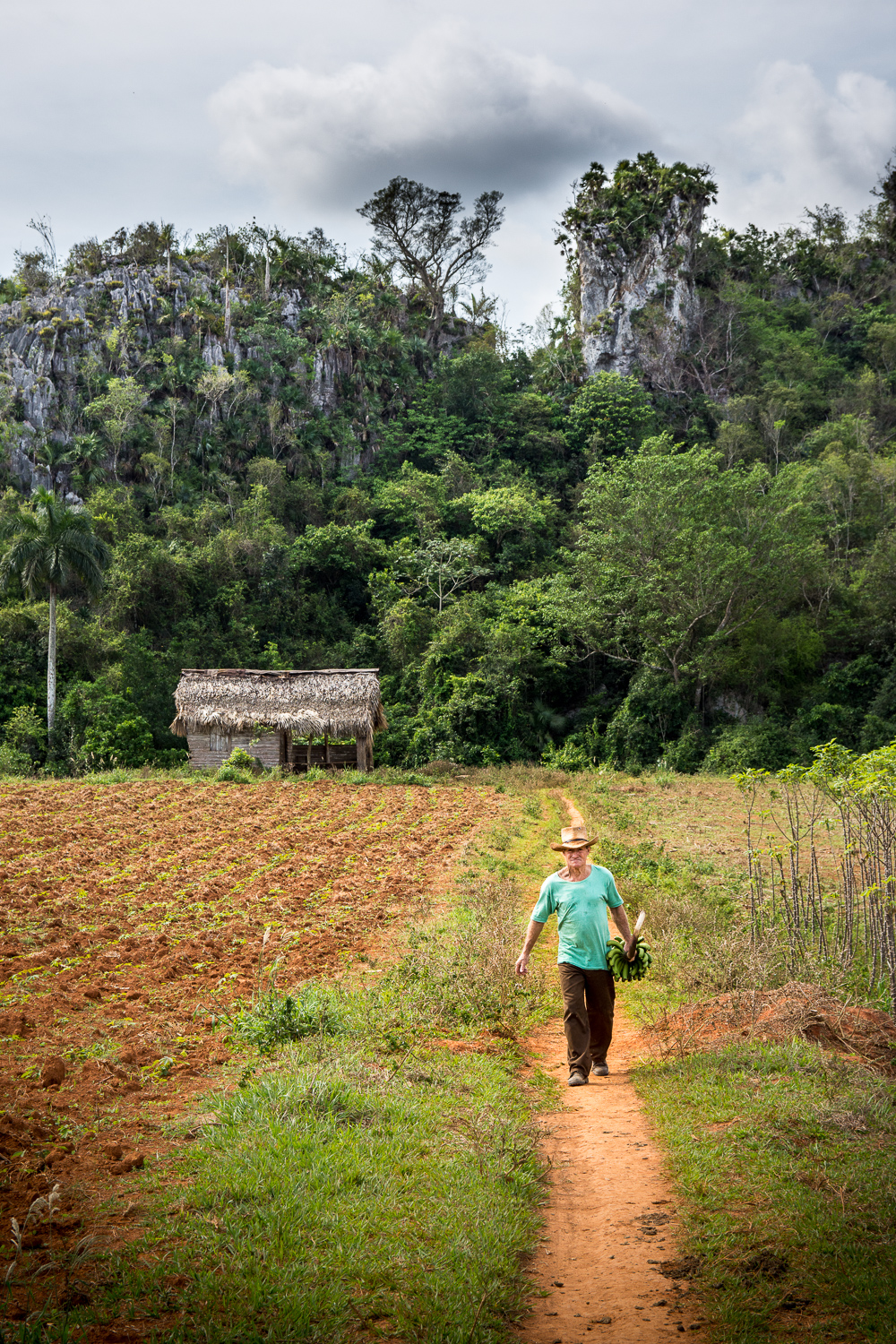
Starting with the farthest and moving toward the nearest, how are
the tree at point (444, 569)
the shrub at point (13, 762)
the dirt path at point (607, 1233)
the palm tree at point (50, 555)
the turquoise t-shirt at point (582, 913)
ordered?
the tree at point (444, 569)
the palm tree at point (50, 555)
the shrub at point (13, 762)
the turquoise t-shirt at point (582, 913)
the dirt path at point (607, 1233)

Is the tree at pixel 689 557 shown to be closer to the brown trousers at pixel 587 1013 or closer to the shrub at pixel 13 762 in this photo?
the shrub at pixel 13 762

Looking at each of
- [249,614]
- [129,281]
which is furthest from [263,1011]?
[129,281]

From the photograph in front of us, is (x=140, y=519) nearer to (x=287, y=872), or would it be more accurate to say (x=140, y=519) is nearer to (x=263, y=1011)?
(x=287, y=872)

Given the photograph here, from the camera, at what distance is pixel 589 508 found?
31156 mm

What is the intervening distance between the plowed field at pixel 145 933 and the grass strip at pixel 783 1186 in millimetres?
2852

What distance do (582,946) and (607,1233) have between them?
2.00 meters

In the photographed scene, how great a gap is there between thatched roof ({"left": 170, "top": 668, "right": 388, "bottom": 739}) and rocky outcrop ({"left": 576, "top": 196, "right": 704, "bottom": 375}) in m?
26.3

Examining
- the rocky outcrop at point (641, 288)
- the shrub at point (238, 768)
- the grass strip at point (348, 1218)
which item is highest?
the rocky outcrop at point (641, 288)

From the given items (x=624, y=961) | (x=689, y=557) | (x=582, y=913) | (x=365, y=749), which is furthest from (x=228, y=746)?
(x=582, y=913)

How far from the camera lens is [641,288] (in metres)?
46.9

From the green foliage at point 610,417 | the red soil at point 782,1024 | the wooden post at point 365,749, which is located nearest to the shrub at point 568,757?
the wooden post at point 365,749

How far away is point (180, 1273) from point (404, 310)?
50.9 m

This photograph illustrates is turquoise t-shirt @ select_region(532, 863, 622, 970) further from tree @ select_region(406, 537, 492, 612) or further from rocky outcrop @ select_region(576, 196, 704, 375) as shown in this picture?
rocky outcrop @ select_region(576, 196, 704, 375)

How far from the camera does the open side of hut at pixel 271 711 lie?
28.0 metres
